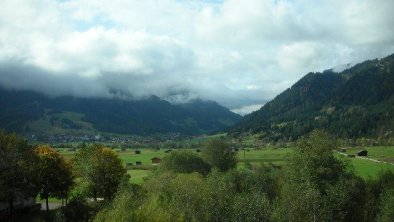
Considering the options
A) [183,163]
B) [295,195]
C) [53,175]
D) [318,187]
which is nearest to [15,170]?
[53,175]

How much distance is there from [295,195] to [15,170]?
180 ft

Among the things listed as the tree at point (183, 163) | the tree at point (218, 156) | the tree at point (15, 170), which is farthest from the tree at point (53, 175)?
the tree at point (218, 156)

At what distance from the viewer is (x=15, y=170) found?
86438 millimetres

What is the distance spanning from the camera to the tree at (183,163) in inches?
5522

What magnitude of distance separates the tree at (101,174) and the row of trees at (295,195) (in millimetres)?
11714

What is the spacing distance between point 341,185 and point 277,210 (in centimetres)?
1964

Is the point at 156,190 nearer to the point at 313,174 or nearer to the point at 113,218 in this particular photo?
the point at 313,174

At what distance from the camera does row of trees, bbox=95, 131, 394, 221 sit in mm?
76812

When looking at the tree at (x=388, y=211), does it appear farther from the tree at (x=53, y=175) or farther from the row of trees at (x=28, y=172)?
the tree at (x=53, y=175)

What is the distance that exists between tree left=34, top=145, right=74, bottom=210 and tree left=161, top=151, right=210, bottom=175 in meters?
40.2

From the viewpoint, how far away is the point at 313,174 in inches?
3780

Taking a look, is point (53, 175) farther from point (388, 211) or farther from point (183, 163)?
point (388, 211)

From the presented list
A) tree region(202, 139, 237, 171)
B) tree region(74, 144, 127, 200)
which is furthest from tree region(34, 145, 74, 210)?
tree region(202, 139, 237, 171)

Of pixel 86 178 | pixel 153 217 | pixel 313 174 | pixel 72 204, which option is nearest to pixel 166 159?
pixel 86 178
